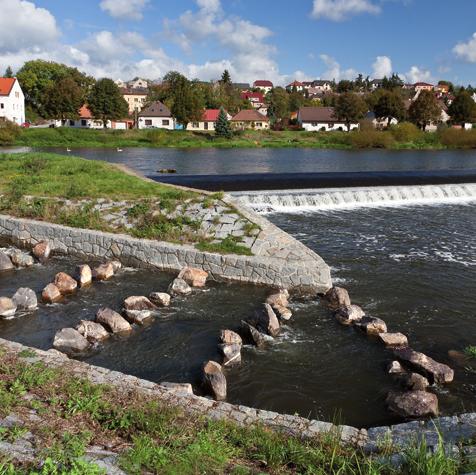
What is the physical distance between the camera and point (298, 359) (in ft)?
29.0

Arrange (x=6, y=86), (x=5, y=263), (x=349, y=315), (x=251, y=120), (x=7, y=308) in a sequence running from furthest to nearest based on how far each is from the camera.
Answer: (x=251, y=120)
(x=6, y=86)
(x=5, y=263)
(x=7, y=308)
(x=349, y=315)

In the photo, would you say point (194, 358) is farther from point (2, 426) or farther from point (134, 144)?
point (134, 144)

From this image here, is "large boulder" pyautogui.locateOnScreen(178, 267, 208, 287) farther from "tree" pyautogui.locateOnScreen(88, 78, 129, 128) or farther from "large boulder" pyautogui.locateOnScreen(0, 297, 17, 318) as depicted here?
"tree" pyautogui.locateOnScreen(88, 78, 129, 128)

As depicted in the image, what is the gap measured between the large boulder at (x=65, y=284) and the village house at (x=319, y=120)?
3337 inches

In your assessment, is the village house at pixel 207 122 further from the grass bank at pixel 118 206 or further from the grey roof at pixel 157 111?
the grass bank at pixel 118 206

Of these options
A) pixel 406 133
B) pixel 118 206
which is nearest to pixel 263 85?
pixel 406 133

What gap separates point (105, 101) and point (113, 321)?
7522cm

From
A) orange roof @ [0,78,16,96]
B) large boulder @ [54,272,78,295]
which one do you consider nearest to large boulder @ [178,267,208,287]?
large boulder @ [54,272,78,295]

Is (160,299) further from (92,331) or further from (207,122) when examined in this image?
(207,122)

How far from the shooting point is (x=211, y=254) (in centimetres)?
1288

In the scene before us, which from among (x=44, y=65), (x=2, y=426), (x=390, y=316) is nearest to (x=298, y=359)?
(x=390, y=316)

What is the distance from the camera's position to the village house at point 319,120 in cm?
9219

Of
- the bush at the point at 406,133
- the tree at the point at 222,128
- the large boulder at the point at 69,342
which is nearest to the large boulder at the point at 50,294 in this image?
the large boulder at the point at 69,342

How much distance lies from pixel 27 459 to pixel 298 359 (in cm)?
534
